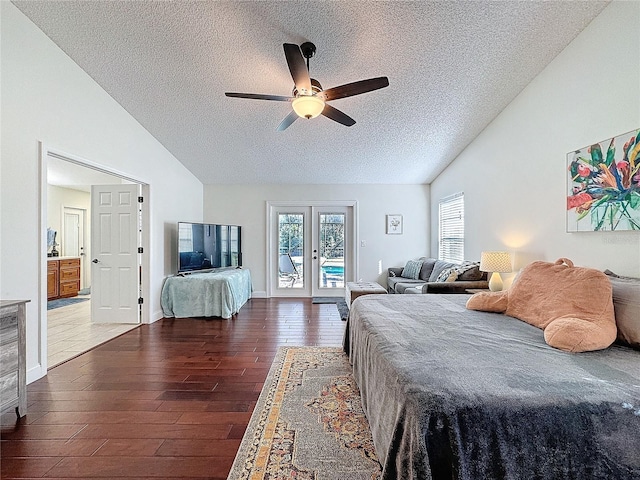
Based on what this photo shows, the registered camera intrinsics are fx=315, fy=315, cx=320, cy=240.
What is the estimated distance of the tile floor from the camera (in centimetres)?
331

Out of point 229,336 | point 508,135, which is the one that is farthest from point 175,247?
point 508,135

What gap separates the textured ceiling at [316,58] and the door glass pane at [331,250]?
212cm

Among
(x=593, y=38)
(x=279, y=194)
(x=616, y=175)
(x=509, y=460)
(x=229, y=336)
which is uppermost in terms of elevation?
(x=593, y=38)

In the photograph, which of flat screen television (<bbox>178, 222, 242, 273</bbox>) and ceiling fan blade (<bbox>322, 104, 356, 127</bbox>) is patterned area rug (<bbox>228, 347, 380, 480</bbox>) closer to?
ceiling fan blade (<bbox>322, 104, 356, 127</bbox>)

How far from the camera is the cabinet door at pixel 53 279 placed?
6.21 m

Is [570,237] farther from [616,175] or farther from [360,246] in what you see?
[360,246]

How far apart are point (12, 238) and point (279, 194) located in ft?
14.5

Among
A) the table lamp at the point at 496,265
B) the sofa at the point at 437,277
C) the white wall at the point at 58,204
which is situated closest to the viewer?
the table lamp at the point at 496,265

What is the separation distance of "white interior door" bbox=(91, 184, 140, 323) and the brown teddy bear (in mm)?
4303

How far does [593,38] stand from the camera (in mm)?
2535

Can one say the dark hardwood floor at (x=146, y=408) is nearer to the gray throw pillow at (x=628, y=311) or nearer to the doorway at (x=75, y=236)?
the gray throw pillow at (x=628, y=311)

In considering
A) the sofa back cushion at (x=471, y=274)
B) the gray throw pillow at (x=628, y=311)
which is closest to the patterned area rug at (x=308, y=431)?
the gray throw pillow at (x=628, y=311)

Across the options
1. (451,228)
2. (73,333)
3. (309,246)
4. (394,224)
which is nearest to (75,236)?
(73,333)

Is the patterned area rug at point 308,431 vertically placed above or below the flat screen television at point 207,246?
below
